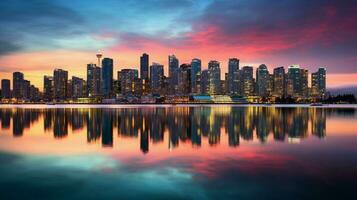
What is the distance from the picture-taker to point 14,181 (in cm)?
1731

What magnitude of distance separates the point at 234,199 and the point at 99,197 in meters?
5.54

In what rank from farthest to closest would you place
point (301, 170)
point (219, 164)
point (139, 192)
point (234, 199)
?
point (219, 164) < point (301, 170) < point (139, 192) < point (234, 199)

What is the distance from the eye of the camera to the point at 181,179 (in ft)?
57.5

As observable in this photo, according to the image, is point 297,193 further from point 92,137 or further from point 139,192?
point 92,137

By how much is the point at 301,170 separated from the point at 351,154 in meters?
8.26

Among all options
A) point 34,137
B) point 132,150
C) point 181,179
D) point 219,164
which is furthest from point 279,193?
Answer: point 34,137

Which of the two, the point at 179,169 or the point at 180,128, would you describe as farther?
the point at 180,128

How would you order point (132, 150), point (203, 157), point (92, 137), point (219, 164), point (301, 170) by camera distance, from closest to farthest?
1. point (301, 170)
2. point (219, 164)
3. point (203, 157)
4. point (132, 150)
5. point (92, 137)

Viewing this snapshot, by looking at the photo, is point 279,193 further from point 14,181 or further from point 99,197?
point 14,181

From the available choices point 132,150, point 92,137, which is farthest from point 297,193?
point 92,137

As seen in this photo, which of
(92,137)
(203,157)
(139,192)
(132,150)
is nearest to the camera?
(139,192)

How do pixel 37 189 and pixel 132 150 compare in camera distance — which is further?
pixel 132 150

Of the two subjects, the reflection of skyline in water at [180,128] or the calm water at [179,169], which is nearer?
the calm water at [179,169]

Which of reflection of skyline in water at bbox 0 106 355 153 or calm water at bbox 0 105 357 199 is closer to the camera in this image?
calm water at bbox 0 105 357 199
